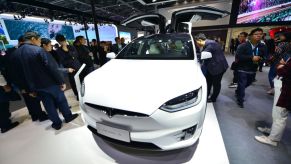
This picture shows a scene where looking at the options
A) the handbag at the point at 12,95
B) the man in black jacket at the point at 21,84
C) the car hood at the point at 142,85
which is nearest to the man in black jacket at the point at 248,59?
the car hood at the point at 142,85

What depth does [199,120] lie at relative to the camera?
139 centimetres

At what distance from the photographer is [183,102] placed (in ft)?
4.40

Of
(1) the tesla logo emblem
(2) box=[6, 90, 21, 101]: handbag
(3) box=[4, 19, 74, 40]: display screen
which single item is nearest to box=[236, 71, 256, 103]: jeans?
(1) the tesla logo emblem

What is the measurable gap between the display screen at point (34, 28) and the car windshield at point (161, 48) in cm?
950

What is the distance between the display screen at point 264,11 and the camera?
30.1 feet

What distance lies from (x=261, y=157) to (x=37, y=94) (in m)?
3.03

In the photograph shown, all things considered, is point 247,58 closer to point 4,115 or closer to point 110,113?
point 110,113

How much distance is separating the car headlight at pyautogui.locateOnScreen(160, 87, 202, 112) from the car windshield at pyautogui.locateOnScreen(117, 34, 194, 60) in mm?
787

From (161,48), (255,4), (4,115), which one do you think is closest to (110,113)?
(161,48)

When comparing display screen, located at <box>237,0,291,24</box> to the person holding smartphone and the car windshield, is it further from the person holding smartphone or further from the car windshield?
the person holding smartphone

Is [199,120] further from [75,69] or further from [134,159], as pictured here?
[75,69]

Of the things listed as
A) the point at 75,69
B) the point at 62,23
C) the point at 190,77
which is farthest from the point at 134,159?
the point at 62,23

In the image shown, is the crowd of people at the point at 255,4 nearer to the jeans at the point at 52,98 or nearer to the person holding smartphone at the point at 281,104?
the person holding smartphone at the point at 281,104

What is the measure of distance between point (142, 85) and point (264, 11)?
1212cm
